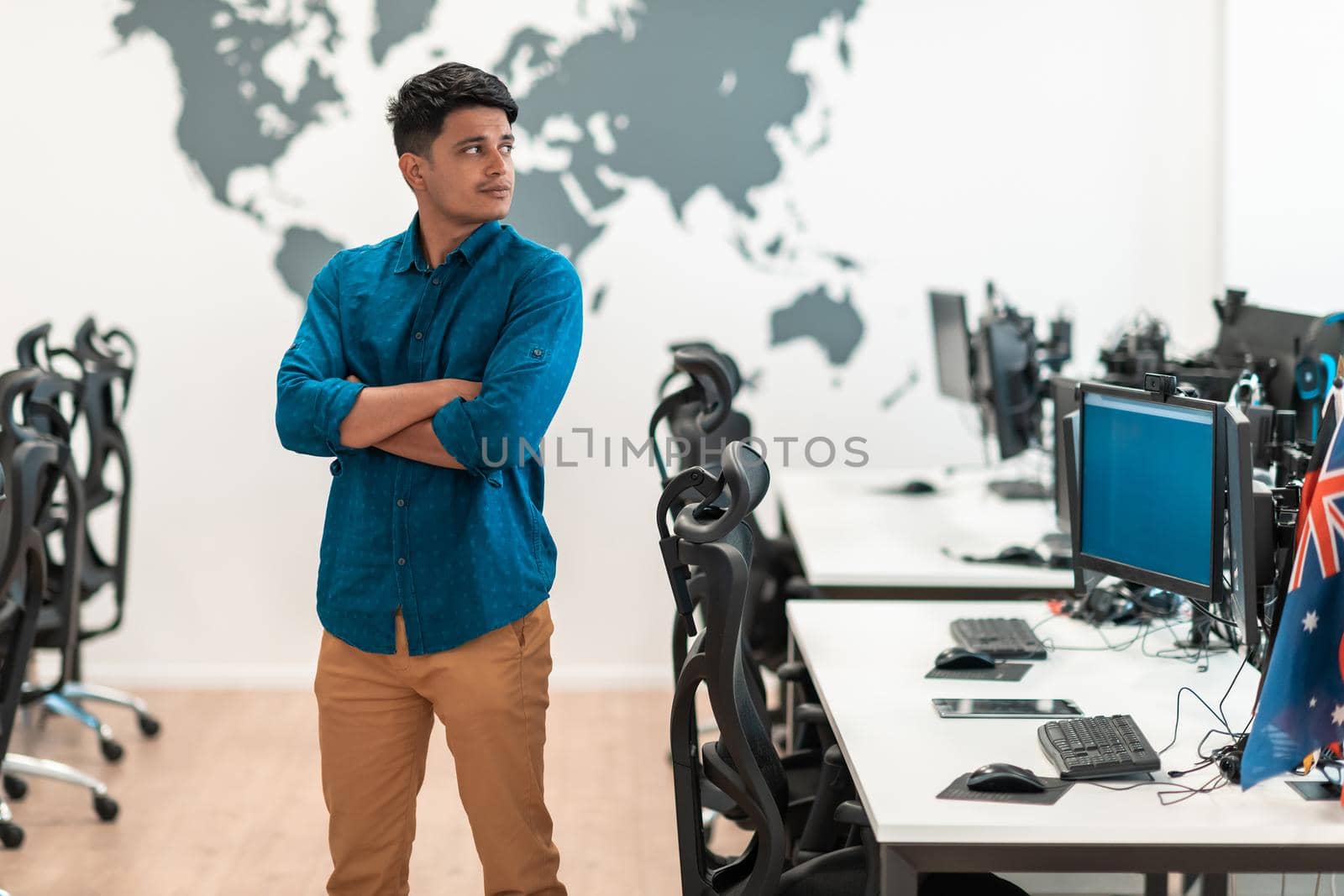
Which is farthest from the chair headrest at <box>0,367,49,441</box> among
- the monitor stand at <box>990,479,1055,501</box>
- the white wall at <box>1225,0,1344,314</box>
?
the white wall at <box>1225,0,1344,314</box>

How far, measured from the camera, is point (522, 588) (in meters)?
2.33

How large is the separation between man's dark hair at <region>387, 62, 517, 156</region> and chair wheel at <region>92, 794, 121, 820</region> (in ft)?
7.37

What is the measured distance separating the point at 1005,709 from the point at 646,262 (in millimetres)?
2906

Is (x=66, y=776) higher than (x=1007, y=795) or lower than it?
lower

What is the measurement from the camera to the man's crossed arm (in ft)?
7.45

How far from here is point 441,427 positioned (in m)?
2.23

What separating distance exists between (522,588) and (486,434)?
0.95ft

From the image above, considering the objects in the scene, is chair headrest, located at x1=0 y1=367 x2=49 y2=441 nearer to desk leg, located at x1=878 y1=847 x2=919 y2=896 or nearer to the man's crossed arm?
the man's crossed arm

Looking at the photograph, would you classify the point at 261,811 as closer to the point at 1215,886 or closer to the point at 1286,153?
the point at 1215,886

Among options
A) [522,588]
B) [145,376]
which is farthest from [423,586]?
[145,376]

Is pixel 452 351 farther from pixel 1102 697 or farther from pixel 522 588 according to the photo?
pixel 1102 697

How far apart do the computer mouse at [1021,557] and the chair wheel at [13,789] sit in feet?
9.08

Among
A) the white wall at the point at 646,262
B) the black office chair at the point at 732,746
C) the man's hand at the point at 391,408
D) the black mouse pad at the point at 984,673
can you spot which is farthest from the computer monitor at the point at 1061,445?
the white wall at the point at 646,262

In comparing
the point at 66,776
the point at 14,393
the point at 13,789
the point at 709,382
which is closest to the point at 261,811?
the point at 66,776
